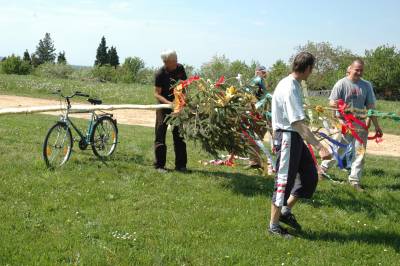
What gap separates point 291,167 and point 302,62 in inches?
45.9

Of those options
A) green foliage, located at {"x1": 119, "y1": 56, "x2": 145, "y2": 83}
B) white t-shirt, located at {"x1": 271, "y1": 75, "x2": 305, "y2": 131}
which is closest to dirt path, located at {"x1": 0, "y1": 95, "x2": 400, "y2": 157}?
white t-shirt, located at {"x1": 271, "y1": 75, "x2": 305, "y2": 131}

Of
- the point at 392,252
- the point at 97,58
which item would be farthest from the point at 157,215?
the point at 97,58

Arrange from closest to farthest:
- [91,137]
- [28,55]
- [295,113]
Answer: [295,113]
[91,137]
[28,55]

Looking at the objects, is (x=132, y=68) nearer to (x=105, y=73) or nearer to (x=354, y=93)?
(x=105, y=73)

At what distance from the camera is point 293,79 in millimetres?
5426

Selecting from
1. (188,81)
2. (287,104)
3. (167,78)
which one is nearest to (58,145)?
(167,78)

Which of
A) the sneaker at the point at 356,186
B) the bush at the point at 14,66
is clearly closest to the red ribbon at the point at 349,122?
the sneaker at the point at 356,186

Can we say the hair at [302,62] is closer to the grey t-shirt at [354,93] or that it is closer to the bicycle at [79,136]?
the grey t-shirt at [354,93]

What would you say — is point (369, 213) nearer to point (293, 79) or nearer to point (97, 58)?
point (293, 79)

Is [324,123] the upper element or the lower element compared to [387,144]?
upper

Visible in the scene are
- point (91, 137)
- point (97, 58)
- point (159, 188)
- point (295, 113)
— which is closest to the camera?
point (295, 113)

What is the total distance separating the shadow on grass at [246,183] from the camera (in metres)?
7.71

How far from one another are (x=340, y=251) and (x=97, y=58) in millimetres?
113481

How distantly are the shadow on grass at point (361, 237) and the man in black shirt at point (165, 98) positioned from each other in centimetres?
333
